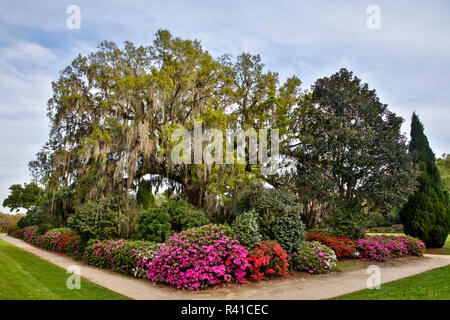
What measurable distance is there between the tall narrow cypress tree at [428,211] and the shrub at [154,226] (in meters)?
12.3

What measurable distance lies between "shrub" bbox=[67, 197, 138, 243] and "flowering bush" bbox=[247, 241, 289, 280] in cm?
558

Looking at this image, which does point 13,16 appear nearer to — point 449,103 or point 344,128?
point 344,128

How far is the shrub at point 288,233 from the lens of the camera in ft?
29.0

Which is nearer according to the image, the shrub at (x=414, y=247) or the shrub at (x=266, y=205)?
the shrub at (x=266, y=205)

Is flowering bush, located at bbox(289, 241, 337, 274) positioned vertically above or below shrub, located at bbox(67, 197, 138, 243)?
below

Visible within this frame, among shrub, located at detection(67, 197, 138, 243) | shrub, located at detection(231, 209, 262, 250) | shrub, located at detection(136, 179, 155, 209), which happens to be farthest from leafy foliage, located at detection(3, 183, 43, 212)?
shrub, located at detection(231, 209, 262, 250)

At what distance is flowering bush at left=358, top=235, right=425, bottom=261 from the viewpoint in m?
10.8

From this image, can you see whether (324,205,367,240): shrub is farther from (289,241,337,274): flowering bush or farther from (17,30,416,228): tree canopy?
(289,241,337,274): flowering bush

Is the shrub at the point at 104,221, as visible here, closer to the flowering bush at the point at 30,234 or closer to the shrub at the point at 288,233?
the shrub at the point at 288,233

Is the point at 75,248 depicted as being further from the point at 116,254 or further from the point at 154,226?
the point at 154,226

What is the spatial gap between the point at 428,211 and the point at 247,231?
11486 mm

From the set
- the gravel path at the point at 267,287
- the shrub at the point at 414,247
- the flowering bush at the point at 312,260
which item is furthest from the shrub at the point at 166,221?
the shrub at the point at 414,247

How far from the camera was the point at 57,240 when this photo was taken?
43.0 ft

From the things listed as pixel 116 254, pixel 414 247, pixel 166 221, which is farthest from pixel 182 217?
pixel 414 247
